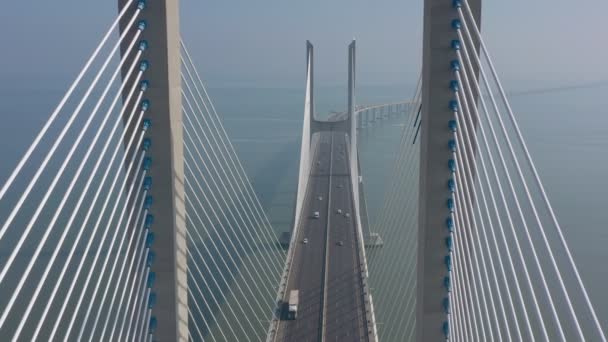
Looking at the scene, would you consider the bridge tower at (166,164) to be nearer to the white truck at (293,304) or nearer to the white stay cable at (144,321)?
the white stay cable at (144,321)

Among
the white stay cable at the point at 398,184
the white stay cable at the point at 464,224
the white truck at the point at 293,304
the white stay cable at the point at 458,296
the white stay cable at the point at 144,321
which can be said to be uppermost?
the white stay cable at the point at 398,184

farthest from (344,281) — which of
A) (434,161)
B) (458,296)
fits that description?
(434,161)

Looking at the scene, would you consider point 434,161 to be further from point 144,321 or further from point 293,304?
point 293,304

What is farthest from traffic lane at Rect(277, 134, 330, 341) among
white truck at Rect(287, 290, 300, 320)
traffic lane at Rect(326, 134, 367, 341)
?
traffic lane at Rect(326, 134, 367, 341)

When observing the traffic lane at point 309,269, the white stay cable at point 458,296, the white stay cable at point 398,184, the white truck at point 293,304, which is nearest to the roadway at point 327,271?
the traffic lane at point 309,269

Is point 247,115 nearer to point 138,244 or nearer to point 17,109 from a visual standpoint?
point 17,109

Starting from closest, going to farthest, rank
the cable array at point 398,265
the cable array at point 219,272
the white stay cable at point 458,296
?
the white stay cable at point 458,296 < the cable array at point 219,272 < the cable array at point 398,265

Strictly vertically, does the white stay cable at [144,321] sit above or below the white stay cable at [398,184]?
below

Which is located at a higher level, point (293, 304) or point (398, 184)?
point (398, 184)
